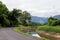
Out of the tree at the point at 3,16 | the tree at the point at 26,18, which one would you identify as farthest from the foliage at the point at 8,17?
the tree at the point at 26,18

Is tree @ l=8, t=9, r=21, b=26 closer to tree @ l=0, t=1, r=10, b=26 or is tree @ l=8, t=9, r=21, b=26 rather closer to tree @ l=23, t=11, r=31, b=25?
tree @ l=0, t=1, r=10, b=26

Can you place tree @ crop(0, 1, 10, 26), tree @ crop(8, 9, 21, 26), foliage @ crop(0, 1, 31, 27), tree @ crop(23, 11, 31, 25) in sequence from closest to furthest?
1. tree @ crop(0, 1, 10, 26)
2. foliage @ crop(0, 1, 31, 27)
3. tree @ crop(8, 9, 21, 26)
4. tree @ crop(23, 11, 31, 25)

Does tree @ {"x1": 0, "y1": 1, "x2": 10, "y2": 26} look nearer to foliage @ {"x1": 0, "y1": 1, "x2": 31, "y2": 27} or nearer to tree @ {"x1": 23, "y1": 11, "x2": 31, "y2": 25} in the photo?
foliage @ {"x1": 0, "y1": 1, "x2": 31, "y2": 27}

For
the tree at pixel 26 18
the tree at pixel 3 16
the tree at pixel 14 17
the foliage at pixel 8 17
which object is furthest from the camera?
the tree at pixel 26 18

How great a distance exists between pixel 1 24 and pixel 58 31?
5071 cm

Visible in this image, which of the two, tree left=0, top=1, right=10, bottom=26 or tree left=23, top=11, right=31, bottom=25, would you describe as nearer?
tree left=0, top=1, right=10, bottom=26

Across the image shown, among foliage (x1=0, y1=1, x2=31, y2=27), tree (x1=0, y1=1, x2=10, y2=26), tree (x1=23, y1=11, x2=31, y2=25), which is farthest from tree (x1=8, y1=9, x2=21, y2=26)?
tree (x1=23, y1=11, x2=31, y2=25)

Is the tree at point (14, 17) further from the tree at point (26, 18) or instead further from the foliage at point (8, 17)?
the tree at point (26, 18)

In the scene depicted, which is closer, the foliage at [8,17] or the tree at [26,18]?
the foliage at [8,17]

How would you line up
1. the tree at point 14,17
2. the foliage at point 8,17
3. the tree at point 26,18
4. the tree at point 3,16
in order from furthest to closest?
the tree at point 26,18, the tree at point 14,17, the foliage at point 8,17, the tree at point 3,16

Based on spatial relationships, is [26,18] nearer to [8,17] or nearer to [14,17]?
[14,17]

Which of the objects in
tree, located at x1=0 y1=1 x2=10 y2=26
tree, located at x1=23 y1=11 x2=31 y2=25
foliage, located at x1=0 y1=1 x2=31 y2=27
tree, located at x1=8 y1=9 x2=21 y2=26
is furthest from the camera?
tree, located at x1=23 y1=11 x2=31 y2=25

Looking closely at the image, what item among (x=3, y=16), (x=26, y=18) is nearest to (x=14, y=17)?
(x=3, y=16)

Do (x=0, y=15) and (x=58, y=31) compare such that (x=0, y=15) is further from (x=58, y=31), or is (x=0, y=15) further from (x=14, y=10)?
(x=58, y=31)
